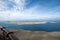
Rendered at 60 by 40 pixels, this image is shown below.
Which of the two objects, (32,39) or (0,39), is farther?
(32,39)

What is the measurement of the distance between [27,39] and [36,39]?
77 cm

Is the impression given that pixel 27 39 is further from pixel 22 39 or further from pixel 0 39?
pixel 0 39

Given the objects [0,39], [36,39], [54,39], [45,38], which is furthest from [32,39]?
[0,39]

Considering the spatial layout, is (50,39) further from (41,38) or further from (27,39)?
A: (27,39)

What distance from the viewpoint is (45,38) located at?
36.1 feet

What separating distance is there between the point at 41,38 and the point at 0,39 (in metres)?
5.39

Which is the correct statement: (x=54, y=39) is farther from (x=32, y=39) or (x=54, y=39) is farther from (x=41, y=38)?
(x=32, y=39)

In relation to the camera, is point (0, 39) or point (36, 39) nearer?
point (0, 39)

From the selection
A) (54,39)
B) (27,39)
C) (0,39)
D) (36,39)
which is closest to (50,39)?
(54,39)

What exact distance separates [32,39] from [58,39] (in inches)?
87.0

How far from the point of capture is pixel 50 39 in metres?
10.5

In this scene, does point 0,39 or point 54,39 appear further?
point 54,39

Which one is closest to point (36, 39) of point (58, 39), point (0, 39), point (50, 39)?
point (50, 39)

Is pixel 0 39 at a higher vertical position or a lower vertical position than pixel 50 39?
higher
